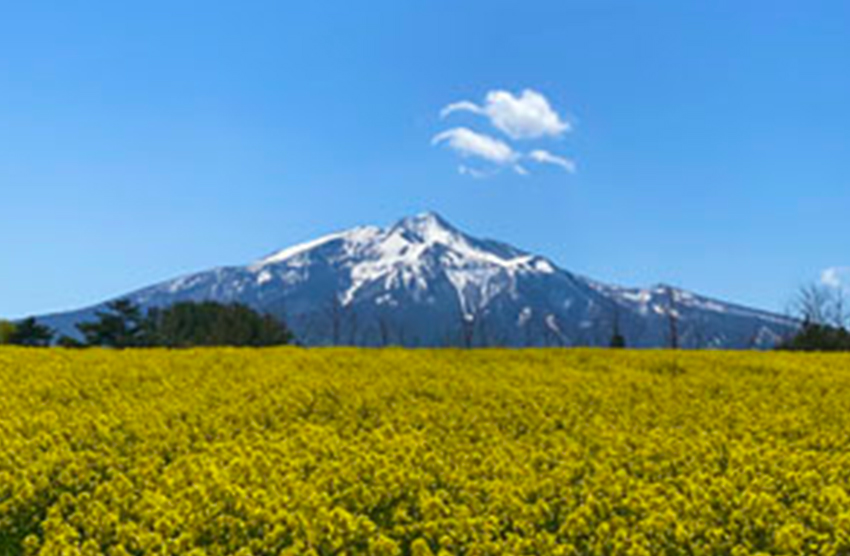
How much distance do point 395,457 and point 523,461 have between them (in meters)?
2.00

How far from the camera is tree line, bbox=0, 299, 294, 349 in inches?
2571

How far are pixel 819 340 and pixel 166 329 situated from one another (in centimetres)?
5532

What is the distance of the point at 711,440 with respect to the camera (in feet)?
53.6

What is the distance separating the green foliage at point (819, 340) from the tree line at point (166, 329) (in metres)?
43.3

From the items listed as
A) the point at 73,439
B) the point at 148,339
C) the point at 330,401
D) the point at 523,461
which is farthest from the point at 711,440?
the point at 148,339

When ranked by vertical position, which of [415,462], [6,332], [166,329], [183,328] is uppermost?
[183,328]

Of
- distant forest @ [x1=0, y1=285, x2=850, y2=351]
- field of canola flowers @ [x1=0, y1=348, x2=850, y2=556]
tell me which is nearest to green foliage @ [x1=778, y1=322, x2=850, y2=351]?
distant forest @ [x1=0, y1=285, x2=850, y2=351]

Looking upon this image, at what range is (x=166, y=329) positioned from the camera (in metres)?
86.1

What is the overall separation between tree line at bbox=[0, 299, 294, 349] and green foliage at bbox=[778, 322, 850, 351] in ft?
142

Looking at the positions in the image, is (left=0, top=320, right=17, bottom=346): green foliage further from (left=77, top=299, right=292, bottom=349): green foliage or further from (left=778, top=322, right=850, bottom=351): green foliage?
(left=778, top=322, right=850, bottom=351): green foliage

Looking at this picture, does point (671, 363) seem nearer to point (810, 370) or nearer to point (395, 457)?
point (810, 370)

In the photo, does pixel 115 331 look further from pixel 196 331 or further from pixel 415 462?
pixel 415 462

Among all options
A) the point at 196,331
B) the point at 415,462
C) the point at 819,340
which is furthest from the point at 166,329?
the point at 415,462

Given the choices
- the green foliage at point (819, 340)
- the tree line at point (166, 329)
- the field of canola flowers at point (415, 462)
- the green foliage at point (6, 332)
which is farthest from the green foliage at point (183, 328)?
the field of canola flowers at point (415, 462)
